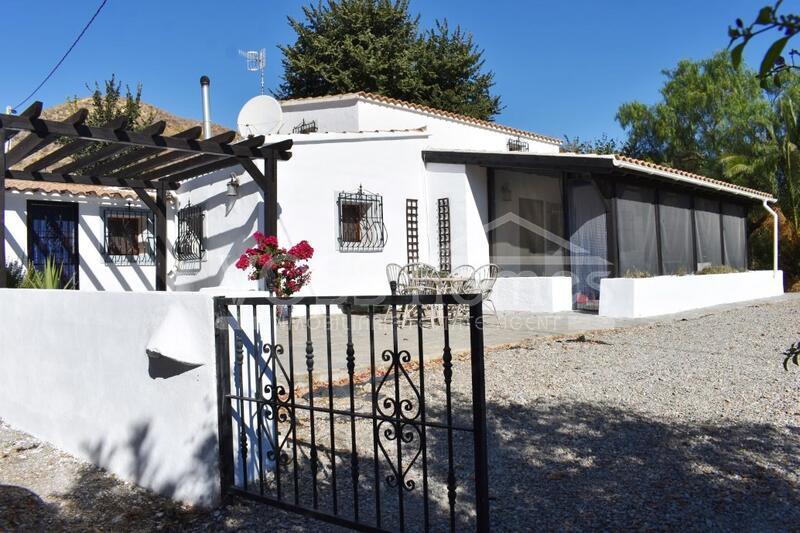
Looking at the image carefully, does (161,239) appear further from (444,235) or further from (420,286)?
(444,235)

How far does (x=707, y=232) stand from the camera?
13.7 metres

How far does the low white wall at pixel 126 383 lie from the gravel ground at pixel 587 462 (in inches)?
6.6

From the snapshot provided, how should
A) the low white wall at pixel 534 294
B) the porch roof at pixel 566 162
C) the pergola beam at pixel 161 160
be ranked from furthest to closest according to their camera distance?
the low white wall at pixel 534 294 < the porch roof at pixel 566 162 < the pergola beam at pixel 161 160

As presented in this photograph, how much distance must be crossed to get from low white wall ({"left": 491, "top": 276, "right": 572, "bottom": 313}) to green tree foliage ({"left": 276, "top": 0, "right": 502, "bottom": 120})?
484 inches

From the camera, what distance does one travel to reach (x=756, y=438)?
11.9 ft

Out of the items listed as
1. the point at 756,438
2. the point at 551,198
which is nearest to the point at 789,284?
the point at 551,198

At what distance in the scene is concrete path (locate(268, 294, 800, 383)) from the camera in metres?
6.31

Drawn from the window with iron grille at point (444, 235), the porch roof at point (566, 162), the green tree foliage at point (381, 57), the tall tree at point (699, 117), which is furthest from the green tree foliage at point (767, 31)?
the tall tree at point (699, 117)

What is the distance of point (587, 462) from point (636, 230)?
8543mm

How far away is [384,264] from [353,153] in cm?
222

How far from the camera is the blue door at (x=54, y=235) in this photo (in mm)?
11297

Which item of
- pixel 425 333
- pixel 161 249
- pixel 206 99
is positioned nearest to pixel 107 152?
pixel 161 249

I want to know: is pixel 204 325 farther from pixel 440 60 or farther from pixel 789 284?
pixel 440 60

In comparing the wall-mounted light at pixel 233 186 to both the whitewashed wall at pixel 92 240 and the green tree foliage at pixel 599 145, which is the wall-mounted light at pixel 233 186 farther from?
the green tree foliage at pixel 599 145
